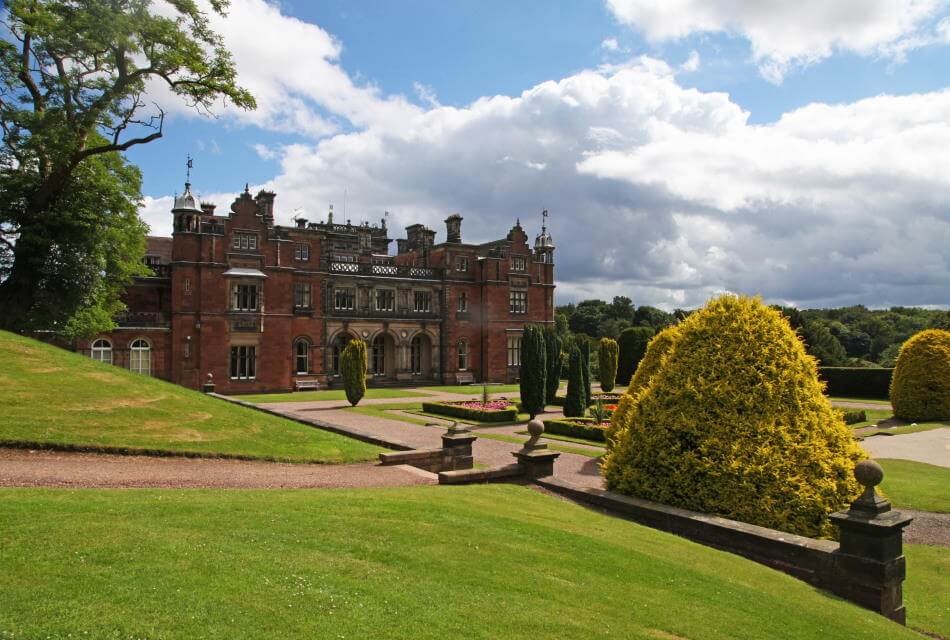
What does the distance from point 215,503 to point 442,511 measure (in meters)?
2.91

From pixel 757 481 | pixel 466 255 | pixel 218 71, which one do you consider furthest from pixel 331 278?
pixel 757 481

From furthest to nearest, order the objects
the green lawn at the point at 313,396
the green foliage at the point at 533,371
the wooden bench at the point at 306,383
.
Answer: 1. the wooden bench at the point at 306,383
2. the green lawn at the point at 313,396
3. the green foliage at the point at 533,371

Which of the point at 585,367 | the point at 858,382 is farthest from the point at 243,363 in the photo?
the point at 858,382

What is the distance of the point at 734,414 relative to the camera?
10.2 meters

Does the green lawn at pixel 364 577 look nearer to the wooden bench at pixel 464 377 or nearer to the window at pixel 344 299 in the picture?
the window at pixel 344 299

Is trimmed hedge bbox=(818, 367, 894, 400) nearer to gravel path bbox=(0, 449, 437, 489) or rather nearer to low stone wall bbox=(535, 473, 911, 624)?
low stone wall bbox=(535, 473, 911, 624)

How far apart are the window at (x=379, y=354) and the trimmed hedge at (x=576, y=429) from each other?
25403mm

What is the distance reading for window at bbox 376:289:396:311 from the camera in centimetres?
4694

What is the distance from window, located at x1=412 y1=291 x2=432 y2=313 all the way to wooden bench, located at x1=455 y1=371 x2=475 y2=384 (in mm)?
5523

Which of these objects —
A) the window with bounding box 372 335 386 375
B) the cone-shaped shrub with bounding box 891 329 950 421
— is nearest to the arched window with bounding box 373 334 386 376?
the window with bounding box 372 335 386 375

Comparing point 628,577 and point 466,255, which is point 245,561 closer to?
point 628,577

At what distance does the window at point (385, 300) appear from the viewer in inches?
A: 1848

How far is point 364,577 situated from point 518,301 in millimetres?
47774

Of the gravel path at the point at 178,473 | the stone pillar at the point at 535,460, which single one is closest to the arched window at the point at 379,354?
the gravel path at the point at 178,473
